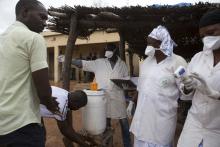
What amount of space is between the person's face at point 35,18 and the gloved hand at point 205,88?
1.21m

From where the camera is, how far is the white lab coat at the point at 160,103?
3590 mm

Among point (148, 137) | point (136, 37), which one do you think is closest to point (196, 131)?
point (148, 137)

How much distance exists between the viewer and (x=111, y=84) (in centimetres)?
553

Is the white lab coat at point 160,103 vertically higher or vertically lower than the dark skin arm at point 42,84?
lower

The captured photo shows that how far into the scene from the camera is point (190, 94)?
3.06 metres

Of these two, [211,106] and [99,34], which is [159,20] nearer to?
[211,106]

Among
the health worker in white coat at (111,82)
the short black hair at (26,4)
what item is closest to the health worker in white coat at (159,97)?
the short black hair at (26,4)

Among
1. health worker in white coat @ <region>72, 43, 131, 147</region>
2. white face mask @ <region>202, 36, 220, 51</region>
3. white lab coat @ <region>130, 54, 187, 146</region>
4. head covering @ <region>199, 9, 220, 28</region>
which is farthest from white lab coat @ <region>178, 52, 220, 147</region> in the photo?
health worker in white coat @ <region>72, 43, 131, 147</region>

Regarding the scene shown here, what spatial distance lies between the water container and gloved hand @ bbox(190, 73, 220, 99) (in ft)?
6.68

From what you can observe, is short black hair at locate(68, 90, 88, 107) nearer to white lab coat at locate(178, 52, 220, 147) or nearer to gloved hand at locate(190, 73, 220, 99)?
white lab coat at locate(178, 52, 220, 147)

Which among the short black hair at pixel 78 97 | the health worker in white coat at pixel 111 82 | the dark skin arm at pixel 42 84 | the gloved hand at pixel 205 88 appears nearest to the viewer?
the dark skin arm at pixel 42 84

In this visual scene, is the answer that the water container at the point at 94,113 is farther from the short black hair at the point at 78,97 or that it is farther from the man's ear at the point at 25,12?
the man's ear at the point at 25,12

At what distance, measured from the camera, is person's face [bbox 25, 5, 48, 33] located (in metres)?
2.63

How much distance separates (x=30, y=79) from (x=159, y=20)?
10.2 ft
